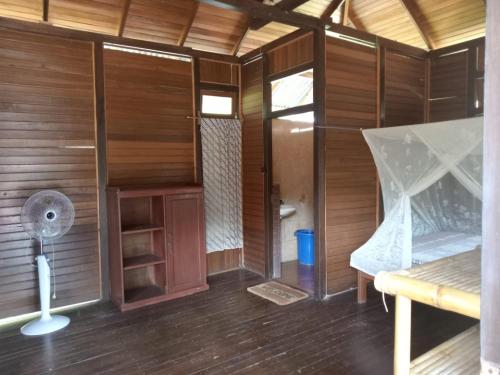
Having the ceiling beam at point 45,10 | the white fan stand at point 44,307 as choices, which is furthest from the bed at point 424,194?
the ceiling beam at point 45,10

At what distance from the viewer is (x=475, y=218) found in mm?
3834

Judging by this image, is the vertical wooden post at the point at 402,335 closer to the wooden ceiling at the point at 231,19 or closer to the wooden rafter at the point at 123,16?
the wooden ceiling at the point at 231,19

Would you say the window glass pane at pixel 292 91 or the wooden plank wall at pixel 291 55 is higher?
the wooden plank wall at pixel 291 55

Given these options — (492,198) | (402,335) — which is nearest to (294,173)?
(402,335)

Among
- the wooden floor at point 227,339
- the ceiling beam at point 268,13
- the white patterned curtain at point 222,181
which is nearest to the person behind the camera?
the wooden floor at point 227,339

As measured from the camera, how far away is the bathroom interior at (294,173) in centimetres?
506

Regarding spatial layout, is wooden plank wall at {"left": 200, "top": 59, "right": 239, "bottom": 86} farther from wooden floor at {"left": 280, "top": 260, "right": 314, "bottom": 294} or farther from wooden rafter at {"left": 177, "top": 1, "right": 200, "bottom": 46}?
wooden floor at {"left": 280, "top": 260, "right": 314, "bottom": 294}

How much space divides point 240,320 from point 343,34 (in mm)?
3151

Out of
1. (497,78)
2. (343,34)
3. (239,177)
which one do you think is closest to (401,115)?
(343,34)

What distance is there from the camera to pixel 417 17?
445 cm

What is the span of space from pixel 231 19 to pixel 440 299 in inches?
165

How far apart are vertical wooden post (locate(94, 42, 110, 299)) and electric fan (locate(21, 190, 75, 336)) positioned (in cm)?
50

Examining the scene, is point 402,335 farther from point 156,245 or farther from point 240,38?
point 240,38

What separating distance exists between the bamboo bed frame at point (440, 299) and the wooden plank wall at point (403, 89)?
2876mm
